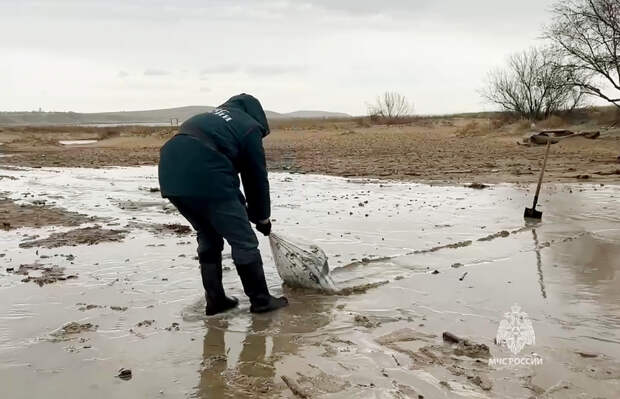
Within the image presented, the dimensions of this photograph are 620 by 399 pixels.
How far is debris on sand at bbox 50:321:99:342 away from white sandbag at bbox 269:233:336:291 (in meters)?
1.69

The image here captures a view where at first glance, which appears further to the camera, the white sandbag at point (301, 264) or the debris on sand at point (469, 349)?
the white sandbag at point (301, 264)

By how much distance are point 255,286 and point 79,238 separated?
3.95 metres

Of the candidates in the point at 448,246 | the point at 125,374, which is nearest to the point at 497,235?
the point at 448,246

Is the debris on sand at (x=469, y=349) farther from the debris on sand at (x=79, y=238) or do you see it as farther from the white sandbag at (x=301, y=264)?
the debris on sand at (x=79, y=238)

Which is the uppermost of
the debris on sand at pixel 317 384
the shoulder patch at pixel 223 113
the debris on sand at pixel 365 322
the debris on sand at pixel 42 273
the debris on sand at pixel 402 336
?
the shoulder patch at pixel 223 113

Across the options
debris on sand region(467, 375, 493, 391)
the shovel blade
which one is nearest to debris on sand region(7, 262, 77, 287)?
debris on sand region(467, 375, 493, 391)

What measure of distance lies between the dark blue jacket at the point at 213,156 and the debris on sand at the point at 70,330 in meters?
1.12

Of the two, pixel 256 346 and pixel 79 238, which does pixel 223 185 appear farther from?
pixel 79 238

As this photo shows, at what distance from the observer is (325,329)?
4328mm

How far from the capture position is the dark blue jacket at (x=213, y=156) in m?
4.38

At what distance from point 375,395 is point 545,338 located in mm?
→ 1456

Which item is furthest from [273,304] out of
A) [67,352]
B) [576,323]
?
[576,323]

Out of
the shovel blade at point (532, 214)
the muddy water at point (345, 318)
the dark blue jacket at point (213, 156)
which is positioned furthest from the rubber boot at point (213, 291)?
the shovel blade at point (532, 214)

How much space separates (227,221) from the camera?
4527mm
